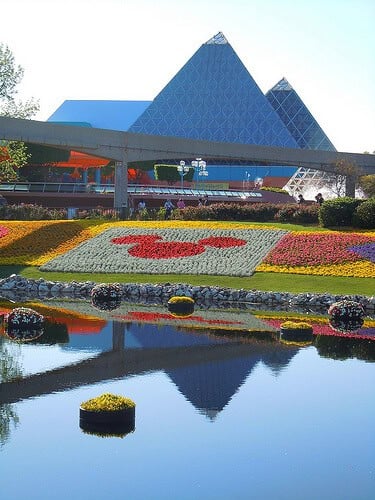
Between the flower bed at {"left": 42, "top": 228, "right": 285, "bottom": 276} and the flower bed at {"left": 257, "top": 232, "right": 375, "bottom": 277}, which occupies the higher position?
the flower bed at {"left": 257, "top": 232, "right": 375, "bottom": 277}

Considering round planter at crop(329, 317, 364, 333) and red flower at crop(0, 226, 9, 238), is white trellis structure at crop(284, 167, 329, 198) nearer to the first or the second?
red flower at crop(0, 226, 9, 238)

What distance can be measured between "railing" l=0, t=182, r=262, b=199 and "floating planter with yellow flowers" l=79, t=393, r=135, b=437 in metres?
48.4

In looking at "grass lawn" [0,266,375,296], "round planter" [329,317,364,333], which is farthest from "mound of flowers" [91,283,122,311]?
"round planter" [329,317,364,333]

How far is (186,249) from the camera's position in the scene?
3647cm

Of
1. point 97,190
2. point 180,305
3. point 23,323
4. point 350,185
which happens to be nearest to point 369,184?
point 350,185

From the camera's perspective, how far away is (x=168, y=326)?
24.3 m

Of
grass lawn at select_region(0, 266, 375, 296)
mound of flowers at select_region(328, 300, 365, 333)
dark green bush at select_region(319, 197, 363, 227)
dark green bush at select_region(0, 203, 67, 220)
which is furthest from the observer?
dark green bush at select_region(0, 203, 67, 220)

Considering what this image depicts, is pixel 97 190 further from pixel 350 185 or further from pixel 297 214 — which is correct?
pixel 297 214

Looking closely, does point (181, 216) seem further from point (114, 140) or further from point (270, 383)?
point (270, 383)

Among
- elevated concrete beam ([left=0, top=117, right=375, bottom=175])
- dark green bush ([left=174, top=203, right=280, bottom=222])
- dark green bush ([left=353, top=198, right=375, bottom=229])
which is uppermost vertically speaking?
elevated concrete beam ([left=0, top=117, right=375, bottom=175])

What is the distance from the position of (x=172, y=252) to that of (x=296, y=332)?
45.7 ft

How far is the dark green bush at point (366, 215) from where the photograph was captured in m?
38.9

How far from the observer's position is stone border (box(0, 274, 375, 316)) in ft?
93.7

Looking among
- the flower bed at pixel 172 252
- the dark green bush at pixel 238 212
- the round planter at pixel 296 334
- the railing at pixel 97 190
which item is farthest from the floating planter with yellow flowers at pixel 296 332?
the railing at pixel 97 190
